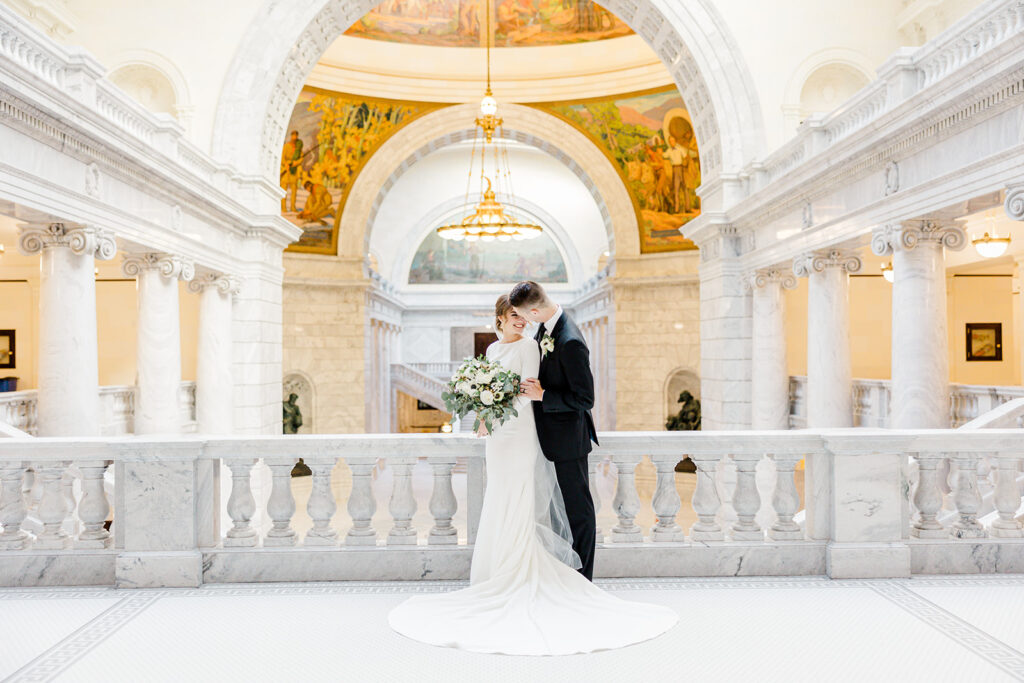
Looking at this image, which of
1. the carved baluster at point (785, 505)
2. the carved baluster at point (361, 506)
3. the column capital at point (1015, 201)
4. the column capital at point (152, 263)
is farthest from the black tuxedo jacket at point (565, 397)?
the column capital at point (152, 263)

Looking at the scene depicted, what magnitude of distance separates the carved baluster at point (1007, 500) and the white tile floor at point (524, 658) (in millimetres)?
409

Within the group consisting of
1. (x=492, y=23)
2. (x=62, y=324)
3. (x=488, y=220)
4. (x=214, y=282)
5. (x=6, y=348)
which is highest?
(x=492, y=23)

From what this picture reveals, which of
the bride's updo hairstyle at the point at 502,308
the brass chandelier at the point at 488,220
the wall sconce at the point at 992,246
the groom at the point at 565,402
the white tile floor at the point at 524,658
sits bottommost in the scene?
the white tile floor at the point at 524,658

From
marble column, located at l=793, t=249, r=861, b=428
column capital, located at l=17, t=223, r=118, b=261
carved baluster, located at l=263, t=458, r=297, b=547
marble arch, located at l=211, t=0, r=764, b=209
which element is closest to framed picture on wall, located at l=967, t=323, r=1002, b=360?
marble column, located at l=793, t=249, r=861, b=428

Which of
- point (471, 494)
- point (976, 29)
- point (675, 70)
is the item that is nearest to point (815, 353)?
point (976, 29)

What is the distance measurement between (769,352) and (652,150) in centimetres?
1080

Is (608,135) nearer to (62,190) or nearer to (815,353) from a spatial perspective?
(815,353)

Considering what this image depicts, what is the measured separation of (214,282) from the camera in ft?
44.2

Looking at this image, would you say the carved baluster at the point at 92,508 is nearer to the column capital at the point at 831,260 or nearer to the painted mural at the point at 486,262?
the column capital at the point at 831,260

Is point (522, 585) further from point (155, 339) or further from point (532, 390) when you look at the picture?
point (155, 339)

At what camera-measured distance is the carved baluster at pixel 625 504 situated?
5277mm

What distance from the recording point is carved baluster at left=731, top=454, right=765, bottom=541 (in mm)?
5355

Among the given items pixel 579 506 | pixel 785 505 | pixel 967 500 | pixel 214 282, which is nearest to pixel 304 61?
pixel 214 282

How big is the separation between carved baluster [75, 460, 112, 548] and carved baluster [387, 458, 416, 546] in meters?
1.99
